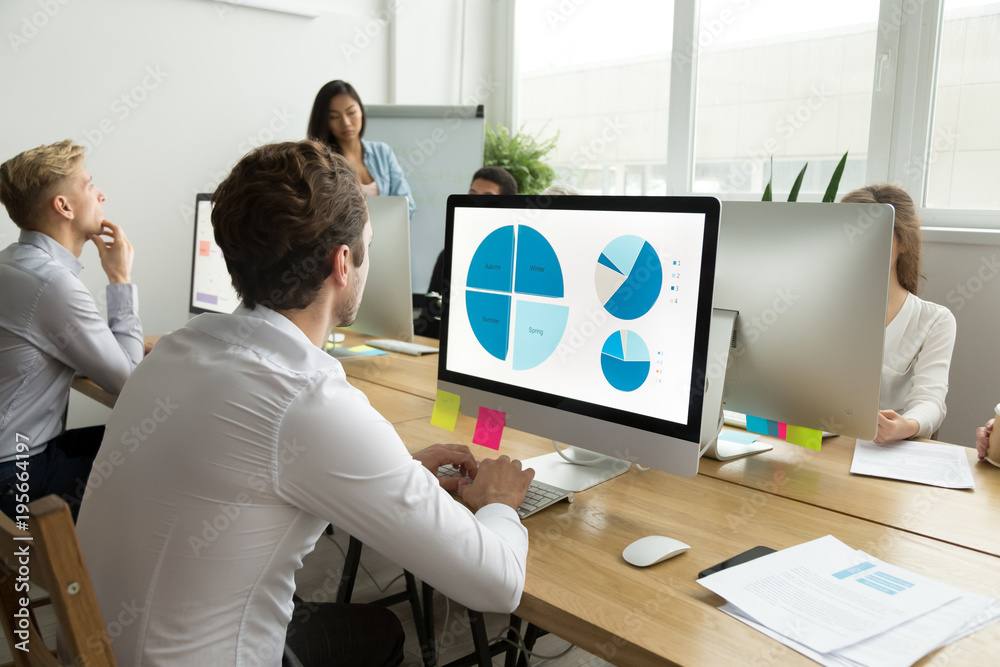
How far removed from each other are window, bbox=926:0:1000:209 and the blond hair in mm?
3195

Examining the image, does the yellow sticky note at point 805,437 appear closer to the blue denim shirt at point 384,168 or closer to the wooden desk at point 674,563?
the wooden desk at point 674,563

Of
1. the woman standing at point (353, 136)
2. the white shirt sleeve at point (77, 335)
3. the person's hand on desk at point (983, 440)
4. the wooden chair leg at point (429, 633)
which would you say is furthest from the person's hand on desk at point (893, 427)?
the woman standing at point (353, 136)

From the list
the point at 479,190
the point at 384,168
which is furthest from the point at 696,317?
the point at 384,168

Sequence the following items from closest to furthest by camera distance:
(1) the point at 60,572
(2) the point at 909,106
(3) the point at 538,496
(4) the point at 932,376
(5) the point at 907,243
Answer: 1. (1) the point at 60,572
2. (3) the point at 538,496
3. (4) the point at 932,376
4. (5) the point at 907,243
5. (2) the point at 909,106

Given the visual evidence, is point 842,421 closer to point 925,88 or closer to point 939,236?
point 939,236

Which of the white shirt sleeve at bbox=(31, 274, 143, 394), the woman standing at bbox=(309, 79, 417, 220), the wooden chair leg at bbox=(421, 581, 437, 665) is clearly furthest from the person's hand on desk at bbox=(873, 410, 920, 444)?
the woman standing at bbox=(309, 79, 417, 220)

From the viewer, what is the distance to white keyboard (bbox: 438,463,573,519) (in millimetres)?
1281

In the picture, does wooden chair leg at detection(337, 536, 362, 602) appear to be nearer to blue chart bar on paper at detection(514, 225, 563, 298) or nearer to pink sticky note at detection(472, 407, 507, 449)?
pink sticky note at detection(472, 407, 507, 449)

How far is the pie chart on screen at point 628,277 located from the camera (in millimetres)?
1256

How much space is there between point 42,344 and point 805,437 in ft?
6.10

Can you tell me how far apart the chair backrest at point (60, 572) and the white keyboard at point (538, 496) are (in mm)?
653

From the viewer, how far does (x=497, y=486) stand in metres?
1.24

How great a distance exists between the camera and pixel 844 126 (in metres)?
3.40

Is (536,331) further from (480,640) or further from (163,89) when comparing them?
(163,89)
